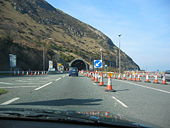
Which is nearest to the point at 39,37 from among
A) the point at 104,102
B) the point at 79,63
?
the point at 79,63

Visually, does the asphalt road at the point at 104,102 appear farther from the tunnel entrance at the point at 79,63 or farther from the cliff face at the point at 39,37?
the tunnel entrance at the point at 79,63

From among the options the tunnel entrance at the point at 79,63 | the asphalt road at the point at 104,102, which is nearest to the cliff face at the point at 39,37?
the tunnel entrance at the point at 79,63

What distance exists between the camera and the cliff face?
5861cm

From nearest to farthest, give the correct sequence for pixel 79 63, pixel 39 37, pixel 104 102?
pixel 104 102
pixel 39 37
pixel 79 63

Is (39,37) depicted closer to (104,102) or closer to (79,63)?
(79,63)

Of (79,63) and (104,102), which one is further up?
(79,63)

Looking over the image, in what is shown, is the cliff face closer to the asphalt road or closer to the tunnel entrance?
the tunnel entrance

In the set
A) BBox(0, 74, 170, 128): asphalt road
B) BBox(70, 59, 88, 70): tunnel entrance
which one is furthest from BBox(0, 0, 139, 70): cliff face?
BBox(0, 74, 170, 128): asphalt road

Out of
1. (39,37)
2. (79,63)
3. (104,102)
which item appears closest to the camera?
(104,102)

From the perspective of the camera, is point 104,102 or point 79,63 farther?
point 79,63

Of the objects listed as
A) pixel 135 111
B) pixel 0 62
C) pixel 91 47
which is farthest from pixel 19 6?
pixel 135 111

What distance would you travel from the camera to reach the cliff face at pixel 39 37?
58609 millimetres

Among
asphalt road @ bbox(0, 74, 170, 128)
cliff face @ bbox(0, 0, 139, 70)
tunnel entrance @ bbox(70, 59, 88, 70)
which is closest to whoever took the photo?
asphalt road @ bbox(0, 74, 170, 128)

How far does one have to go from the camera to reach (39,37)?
107562 millimetres
